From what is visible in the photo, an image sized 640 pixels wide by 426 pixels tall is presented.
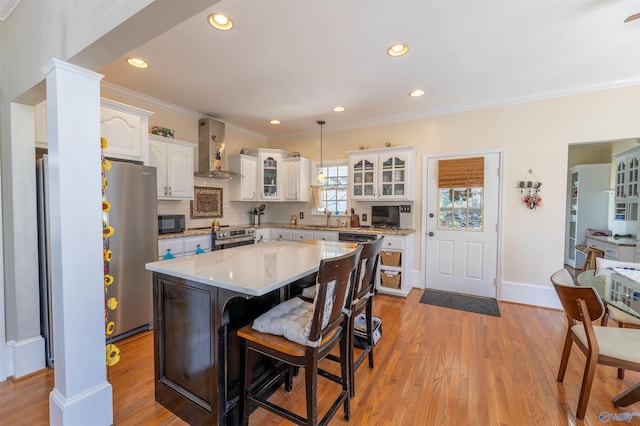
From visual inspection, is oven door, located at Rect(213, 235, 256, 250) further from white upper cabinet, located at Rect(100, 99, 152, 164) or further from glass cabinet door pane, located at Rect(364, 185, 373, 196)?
glass cabinet door pane, located at Rect(364, 185, 373, 196)

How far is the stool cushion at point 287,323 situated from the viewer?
1365 mm

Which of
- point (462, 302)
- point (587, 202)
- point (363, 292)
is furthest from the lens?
point (587, 202)

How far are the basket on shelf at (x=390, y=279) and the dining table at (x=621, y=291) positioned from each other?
1.95m

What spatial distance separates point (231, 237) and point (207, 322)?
252cm

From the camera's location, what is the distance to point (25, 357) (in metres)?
2.05

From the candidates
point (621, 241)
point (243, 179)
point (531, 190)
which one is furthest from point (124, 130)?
point (621, 241)

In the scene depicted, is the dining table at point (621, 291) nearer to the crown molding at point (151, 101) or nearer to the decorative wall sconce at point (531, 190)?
the decorative wall sconce at point (531, 190)

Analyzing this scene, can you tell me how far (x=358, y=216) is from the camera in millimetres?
4613

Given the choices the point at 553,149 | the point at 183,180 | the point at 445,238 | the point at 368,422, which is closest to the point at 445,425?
the point at 368,422

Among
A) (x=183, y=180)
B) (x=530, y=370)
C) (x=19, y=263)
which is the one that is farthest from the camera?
(x=183, y=180)

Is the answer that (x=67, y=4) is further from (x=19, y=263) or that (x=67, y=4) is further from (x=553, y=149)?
(x=553, y=149)

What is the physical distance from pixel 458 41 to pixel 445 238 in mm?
2614

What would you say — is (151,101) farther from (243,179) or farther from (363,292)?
(363,292)


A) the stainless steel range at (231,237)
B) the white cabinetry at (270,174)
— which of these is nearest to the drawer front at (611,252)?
the white cabinetry at (270,174)
